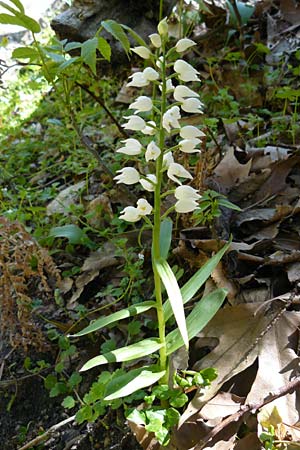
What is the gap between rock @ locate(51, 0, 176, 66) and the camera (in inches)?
128

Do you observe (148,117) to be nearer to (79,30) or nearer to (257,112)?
(257,112)

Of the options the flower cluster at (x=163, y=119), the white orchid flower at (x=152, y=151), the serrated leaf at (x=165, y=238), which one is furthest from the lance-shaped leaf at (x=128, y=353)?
the white orchid flower at (x=152, y=151)

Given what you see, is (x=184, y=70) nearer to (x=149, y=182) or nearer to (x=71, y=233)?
(x=149, y=182)

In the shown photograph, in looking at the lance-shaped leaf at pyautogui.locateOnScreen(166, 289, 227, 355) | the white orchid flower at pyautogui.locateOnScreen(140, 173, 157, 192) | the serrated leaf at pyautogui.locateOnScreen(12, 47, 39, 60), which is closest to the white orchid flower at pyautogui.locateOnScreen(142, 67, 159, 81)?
the white orchid flower at pyautogui.locateOnScreen(140, 173, 157, 192)

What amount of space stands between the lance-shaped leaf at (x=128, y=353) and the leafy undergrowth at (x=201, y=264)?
185 millimetres

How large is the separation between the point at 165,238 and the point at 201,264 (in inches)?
14.4

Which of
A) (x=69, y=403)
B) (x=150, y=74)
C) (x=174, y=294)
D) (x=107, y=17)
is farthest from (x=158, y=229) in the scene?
(x=107, y=17)

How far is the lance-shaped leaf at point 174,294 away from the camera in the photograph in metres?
1.26

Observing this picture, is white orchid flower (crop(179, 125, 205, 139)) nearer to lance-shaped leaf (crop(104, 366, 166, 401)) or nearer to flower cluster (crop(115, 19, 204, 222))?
flower cluster (crop(115, 19, 204, 222))

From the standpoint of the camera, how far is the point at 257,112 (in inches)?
116

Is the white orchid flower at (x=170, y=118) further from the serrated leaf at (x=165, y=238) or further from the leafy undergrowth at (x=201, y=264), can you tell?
the leafy undergrowth at (x=201, y=264)

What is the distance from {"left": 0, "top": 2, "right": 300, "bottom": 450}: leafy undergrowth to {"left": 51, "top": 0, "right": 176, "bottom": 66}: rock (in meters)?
0.56

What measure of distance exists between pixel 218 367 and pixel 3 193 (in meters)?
1.66

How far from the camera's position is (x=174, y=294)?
131 centimetres
